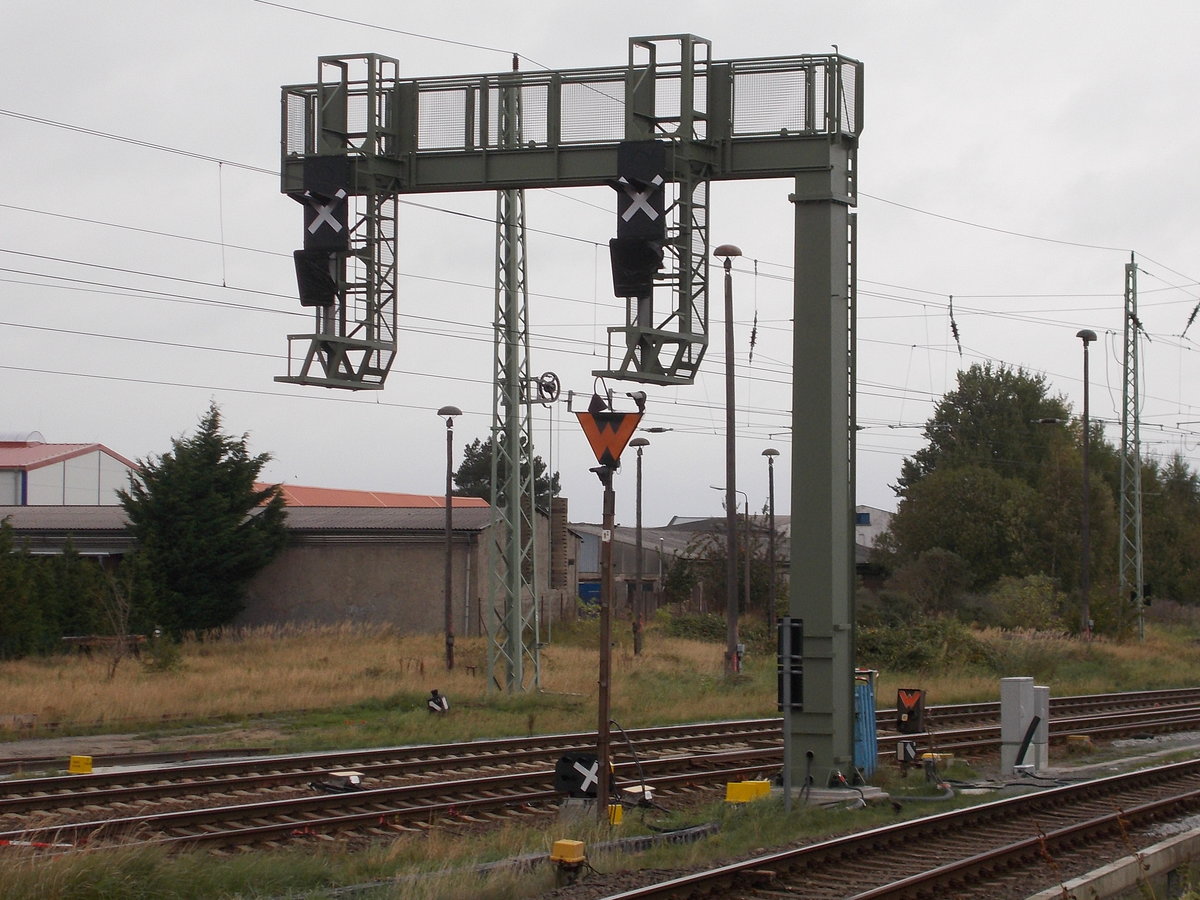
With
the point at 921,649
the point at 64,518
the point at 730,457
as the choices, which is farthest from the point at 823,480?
the point at 64,518

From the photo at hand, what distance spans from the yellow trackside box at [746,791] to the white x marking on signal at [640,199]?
20.2 ft

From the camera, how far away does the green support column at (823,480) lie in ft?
46.4

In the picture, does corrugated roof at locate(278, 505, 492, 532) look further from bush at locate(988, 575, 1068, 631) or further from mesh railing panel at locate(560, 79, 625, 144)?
mesh railing panel at locate(560, 79, 625, 144)

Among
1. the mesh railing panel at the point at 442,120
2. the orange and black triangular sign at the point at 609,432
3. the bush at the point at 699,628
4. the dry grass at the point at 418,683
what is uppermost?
the mesh railing panel at the point at 442,120

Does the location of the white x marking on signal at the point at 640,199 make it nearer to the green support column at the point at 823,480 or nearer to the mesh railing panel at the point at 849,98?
the green support column at the point at 823,480

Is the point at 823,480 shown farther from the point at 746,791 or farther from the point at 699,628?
the point at 699,628

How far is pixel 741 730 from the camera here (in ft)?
Answer: 74.1

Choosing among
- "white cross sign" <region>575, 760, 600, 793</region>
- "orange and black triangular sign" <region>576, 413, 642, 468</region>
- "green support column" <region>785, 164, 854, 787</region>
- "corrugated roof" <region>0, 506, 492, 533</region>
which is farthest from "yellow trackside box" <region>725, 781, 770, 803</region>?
"corrugated roof" <region>0, 506, 492, 533</region>

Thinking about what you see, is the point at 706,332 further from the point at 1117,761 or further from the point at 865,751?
the point at 1117,761

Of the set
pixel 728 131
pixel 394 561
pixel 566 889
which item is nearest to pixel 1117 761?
pixel 728 131

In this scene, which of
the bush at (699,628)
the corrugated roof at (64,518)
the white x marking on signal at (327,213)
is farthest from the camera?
the bush at (699,628)

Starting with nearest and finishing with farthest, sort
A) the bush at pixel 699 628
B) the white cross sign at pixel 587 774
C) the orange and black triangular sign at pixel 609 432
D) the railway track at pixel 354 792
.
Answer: the orange and black triangular sign at pixel 609 432, the railway track at pixel 354 792, the white cross sign at pixel 587 774, the bush at pixel 699 628

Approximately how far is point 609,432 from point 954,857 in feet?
15.6

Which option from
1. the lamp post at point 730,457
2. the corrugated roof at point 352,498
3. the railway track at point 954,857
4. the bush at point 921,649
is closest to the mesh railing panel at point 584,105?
the railway track at point 954,857
